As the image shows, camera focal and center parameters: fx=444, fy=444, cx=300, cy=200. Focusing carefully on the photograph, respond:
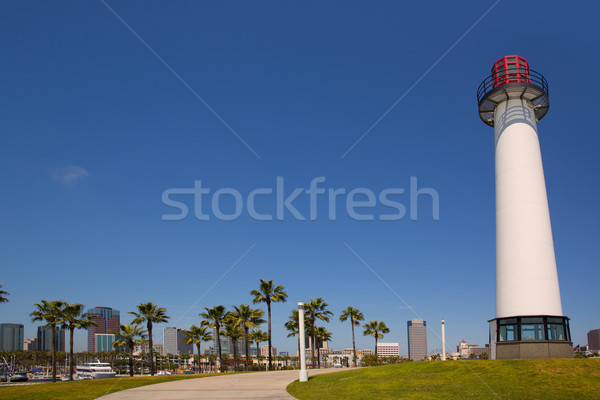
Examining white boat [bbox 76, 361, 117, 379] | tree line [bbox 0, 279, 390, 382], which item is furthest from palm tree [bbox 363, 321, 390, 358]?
white boat [bbox 76, 361, 117, 379]

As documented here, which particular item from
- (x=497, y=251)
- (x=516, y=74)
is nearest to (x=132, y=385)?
(x=497, y=251)

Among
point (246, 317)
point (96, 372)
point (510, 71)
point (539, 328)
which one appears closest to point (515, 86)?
point (510, 71)

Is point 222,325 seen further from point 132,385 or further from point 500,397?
point 500,397

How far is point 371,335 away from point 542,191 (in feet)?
201

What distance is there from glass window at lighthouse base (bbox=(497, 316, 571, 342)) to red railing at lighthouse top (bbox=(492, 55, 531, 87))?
17.3 m

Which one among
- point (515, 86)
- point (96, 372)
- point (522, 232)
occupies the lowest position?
point (96, 372)

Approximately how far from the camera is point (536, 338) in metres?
28.3

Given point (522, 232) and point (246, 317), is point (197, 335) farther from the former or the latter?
point (522, 232)

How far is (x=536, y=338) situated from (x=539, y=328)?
663mm

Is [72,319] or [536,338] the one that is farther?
[72,319]

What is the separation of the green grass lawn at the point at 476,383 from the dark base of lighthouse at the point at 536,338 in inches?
228

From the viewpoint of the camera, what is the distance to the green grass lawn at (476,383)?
1777cm

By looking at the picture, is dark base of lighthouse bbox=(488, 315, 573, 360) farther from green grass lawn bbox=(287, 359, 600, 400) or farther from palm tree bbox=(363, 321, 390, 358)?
palm tree bbox=(363, 321, 390, 358)

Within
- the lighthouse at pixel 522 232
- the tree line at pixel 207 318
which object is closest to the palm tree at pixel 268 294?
the tree line at pixel 207 318
